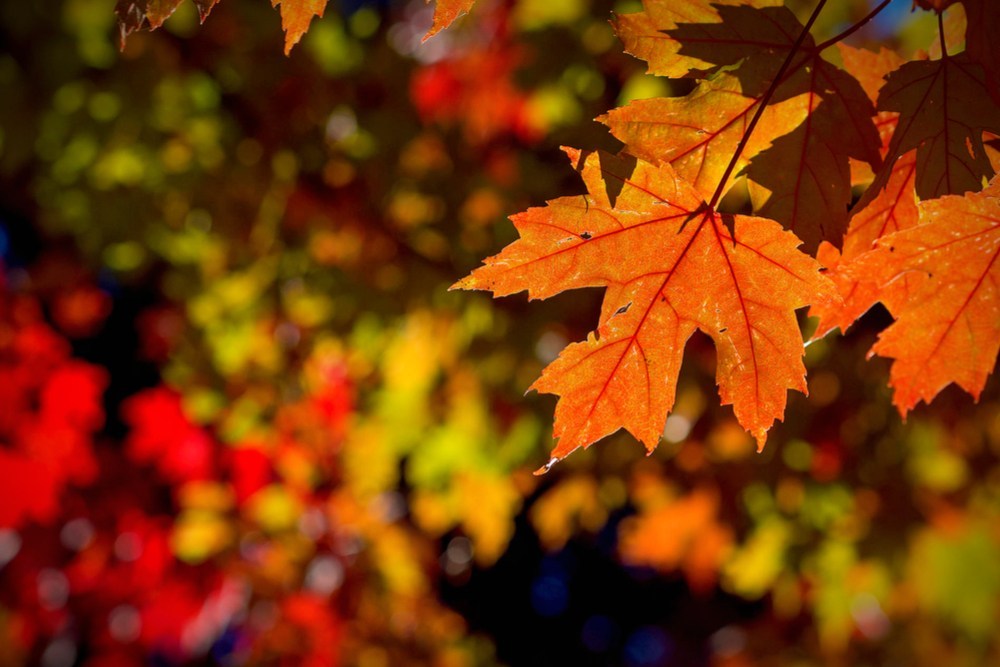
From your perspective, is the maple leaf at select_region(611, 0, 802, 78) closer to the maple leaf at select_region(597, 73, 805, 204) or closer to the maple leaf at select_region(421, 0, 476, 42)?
the maple leaf at select_region(597, 73, 805, 204)

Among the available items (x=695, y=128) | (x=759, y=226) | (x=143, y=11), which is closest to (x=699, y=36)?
(x=695, y=128)

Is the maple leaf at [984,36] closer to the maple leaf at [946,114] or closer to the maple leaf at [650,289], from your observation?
the maple leaf at [946,114]

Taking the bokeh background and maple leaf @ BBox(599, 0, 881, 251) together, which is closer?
maple leaf @ BBox(599, 0, 881, 251)

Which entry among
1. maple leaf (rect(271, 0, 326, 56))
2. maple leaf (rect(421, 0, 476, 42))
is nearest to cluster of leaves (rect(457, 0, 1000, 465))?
maple leaf (rect(421, 0, 476, 42))

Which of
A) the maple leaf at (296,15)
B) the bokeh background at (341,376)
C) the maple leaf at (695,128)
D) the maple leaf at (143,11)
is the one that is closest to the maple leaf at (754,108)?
the maple leaf at (695,128)

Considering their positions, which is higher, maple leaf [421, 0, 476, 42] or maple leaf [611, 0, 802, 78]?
maple leaf [421, 0, 476, 42]

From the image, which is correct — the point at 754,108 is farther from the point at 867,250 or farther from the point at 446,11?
the point at 446,11

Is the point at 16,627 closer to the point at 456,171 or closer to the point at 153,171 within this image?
the point at 153,171
